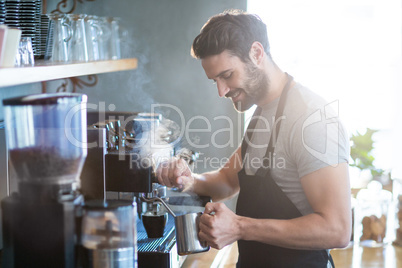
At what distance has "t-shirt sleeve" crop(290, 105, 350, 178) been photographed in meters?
1.34

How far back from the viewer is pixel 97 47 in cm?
219

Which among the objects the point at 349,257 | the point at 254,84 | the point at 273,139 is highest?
the point at 254,84

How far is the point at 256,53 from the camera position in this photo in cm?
162

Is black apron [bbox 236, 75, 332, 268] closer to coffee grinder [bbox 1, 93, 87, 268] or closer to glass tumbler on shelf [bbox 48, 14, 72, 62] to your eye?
coffee grinder [bbox 1, 93, 87, 268]

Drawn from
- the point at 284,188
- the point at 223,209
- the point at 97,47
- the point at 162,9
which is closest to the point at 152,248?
the point at 223,209

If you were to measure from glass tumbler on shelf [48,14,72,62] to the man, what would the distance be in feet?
1.95

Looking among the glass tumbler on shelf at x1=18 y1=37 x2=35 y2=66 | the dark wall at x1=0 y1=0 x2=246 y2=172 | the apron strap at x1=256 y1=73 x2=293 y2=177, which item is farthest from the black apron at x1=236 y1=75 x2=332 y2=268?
the dark wall at x1=0 y1=0 x2=246 y2=172

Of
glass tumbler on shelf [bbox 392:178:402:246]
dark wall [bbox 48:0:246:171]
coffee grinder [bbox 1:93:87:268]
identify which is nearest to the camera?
coffee grinder [bbox 1:93:87:268]

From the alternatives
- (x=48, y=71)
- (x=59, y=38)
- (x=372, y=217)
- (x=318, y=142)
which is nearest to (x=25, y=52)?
(x=48, y=71)

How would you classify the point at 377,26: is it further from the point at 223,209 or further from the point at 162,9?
the point at 223,209

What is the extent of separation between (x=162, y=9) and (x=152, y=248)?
1741 millimetres

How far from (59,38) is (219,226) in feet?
3.41

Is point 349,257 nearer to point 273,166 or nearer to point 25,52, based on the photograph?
point 273,166

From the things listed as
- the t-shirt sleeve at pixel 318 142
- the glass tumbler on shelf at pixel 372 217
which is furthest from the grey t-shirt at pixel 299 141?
the glass tumbler on shelf at pixel 372 217
